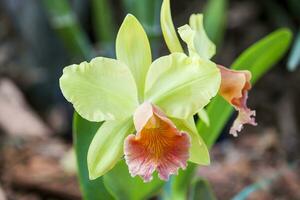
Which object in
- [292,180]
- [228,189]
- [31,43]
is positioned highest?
[31,43]

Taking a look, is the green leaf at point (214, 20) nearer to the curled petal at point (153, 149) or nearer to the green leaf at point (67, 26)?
the green leaf at point (67, 26)

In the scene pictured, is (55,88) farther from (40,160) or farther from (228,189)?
(228,189)

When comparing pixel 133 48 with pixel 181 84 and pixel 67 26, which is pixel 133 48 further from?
pixel 67 26

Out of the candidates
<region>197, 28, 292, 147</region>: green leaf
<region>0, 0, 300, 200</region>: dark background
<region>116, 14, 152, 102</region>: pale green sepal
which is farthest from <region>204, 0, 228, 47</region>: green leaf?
<region>116, 14, 152, 102</region>: pale green sepal

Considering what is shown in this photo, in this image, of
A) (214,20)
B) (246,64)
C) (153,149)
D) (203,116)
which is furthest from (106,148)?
(214,20)

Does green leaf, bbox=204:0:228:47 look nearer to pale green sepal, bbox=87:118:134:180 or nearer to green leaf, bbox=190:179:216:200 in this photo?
green leaf, bbox=190:179:216:200

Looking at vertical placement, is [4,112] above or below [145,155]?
below

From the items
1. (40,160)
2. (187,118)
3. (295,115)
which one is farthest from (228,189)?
(187,118)

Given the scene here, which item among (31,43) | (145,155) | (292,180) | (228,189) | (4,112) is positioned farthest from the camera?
(31,43)
